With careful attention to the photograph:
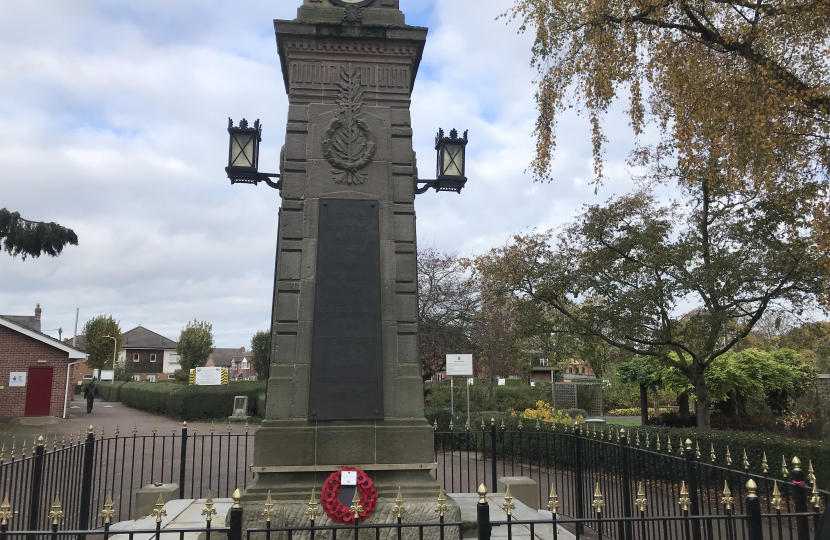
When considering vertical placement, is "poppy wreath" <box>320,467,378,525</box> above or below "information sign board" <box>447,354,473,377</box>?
below

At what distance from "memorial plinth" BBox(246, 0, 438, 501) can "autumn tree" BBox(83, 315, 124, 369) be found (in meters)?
51.3

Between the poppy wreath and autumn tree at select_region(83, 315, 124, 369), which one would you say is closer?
the poppy wreath

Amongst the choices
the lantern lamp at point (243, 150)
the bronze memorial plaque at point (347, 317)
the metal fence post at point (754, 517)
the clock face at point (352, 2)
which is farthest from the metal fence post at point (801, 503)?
the clock face at point (352, 2)

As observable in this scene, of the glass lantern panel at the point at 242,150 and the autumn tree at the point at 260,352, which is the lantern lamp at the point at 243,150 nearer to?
the glass lantern panel at the point at 242,150

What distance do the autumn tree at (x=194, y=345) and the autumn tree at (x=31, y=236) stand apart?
1011 inches

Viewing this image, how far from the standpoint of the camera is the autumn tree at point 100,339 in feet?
169

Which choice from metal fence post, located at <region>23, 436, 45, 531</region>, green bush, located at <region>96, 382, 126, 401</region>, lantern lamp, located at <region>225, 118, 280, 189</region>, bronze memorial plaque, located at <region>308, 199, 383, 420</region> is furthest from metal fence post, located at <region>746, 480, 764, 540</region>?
green bush, located at <region>96, 382, 126, 401</region>

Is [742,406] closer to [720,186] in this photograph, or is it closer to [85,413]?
[720,186]

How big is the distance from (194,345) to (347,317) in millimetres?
44509

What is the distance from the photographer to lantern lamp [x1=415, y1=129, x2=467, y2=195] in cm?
732

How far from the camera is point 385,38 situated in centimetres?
695

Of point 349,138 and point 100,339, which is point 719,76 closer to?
point 349,138

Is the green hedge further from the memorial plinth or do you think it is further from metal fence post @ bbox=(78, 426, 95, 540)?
the memorial plinth

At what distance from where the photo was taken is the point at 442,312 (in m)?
29.7
